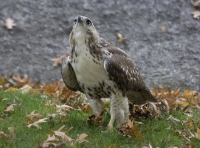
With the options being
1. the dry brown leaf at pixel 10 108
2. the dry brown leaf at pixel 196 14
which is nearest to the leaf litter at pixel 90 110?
the dry brown leaf at pixel 10 108

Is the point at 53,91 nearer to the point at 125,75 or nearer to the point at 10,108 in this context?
the point at 10,108

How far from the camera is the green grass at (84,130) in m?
5.67

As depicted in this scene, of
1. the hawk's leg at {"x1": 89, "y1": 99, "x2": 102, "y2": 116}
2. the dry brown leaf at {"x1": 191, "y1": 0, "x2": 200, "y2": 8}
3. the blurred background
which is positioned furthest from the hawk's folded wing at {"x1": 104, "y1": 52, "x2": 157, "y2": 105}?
the dry brown leaf at {"x1": 191, "y1": 0, "x2": 200, "y2": 8}

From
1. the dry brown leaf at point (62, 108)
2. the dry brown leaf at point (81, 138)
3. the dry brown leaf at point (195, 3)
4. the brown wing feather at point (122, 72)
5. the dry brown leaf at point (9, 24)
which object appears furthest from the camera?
the dry brown leaf at point (195, 3)

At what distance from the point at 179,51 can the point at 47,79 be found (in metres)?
3.21

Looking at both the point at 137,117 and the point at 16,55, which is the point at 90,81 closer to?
the point at 137,117

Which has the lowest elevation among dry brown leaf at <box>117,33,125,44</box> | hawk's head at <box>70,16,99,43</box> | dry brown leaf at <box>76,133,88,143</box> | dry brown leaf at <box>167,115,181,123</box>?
dry brown leaf at <box>117,33,125,44</box>

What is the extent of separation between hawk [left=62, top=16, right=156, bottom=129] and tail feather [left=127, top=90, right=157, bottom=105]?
17.3 inches

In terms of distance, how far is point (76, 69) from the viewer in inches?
252

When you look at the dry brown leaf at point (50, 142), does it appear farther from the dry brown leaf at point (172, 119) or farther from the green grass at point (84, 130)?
the dry brown leaf at point (172, 119)

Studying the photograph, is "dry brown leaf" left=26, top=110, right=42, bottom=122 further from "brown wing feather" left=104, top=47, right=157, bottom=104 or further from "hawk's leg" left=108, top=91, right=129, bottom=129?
"brown wing feather" left=104, top=47, right=157, bottom=104

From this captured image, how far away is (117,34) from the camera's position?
1238cm

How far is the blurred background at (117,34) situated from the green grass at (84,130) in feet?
12.4

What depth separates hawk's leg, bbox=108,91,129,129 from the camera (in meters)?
6.47
